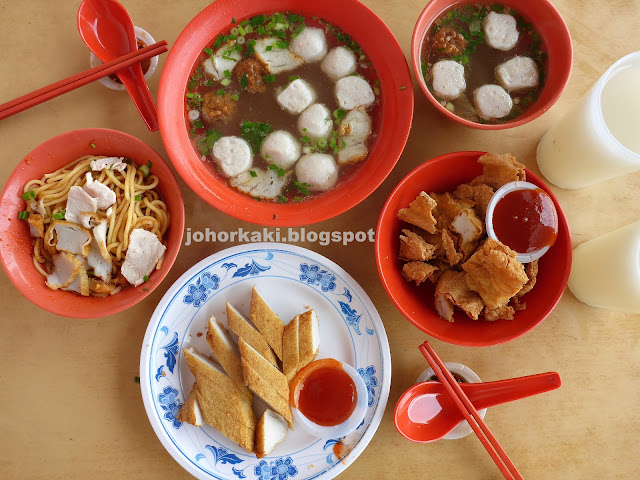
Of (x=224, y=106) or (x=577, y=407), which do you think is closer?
(x=224, y=106)

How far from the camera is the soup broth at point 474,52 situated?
5.33ft

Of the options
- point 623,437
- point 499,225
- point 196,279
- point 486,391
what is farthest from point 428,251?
point 623,437

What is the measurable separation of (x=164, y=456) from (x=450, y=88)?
5.51 feet

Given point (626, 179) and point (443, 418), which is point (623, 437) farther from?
point (626, 179)

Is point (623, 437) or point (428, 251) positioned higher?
point (428, 251)

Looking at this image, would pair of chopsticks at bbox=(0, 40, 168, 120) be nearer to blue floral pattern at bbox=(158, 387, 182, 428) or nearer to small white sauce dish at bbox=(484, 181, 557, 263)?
blue floral pattern at bbox=(158, 387, 182, 428)

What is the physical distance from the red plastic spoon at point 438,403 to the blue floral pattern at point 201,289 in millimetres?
781

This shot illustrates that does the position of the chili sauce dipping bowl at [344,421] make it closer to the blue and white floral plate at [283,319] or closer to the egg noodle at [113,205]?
the blue and white floral plate at [283,319]

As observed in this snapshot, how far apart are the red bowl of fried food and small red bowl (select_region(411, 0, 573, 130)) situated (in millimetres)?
175

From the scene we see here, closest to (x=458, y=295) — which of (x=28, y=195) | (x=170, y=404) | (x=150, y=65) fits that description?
(x=170, y=404)

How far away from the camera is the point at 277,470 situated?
64.1 inches

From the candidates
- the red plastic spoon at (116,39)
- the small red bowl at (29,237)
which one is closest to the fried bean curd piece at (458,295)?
the small red bowl at (29,237)

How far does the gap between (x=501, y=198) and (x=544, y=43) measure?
0.63 meters

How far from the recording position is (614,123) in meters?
1.55
